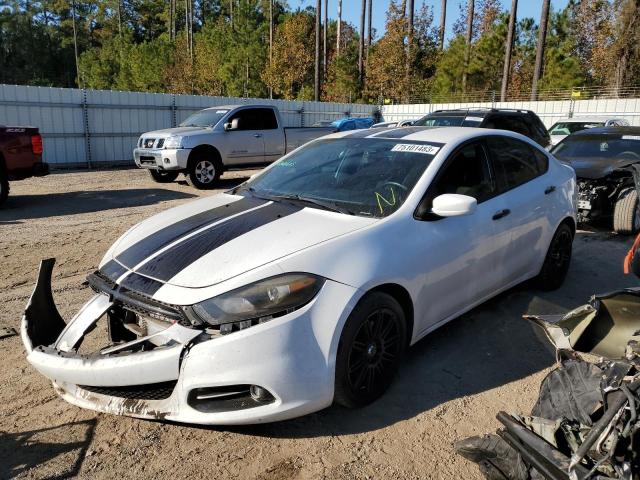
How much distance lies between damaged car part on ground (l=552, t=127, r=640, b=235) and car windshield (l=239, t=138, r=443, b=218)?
4.36 m

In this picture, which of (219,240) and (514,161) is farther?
(514,161)

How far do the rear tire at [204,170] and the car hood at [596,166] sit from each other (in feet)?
23.8

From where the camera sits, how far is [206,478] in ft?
8.34

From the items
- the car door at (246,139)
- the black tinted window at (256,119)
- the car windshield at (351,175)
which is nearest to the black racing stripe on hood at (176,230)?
the car windshield at (351,175)

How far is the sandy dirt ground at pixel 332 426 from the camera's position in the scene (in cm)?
263

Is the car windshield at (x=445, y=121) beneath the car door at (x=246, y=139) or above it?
above

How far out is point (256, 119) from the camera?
1301 centimetres

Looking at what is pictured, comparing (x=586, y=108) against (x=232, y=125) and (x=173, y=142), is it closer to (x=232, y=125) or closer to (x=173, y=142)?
(x=232, y=125)

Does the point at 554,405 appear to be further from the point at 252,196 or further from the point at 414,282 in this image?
Result: the point at 252,196

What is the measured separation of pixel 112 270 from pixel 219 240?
2.08 ft

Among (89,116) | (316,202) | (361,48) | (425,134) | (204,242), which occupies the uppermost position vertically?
(361,48)

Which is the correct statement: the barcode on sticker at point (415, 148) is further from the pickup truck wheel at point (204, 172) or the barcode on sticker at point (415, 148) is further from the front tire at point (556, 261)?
the pickup truck wheel at point (204, 172)

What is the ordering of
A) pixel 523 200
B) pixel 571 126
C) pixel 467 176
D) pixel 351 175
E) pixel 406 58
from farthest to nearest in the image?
1. pixel 406 58
2. pixel 571 126
3. pixel 523 200
4. pixel 467 176
5. pixel 351 175

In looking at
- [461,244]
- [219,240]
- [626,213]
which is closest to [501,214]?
[461,244]
